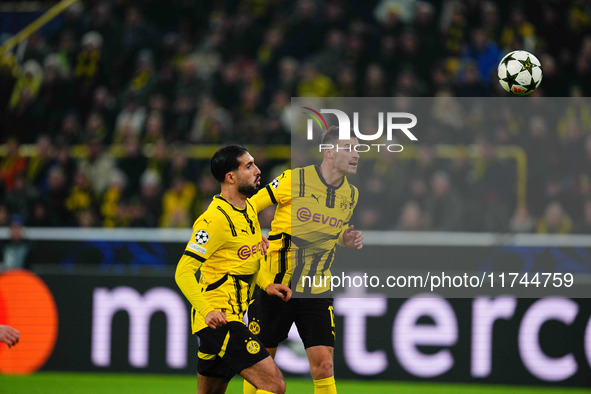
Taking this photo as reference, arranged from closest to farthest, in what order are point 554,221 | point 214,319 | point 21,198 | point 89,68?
1. point 214,319
2. point 554,221
3. point 21,198
4. point 89,68

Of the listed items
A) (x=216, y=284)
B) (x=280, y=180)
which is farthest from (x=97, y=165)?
(x=216, y=284)

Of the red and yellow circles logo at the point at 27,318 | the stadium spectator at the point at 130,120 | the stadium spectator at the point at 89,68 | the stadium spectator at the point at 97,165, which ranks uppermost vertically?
the stadium spectator at the point at 89,68

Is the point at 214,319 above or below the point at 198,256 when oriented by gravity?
below

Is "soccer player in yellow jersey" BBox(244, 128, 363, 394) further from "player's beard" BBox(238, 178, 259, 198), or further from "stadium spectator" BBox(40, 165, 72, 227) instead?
"stadium spectator" BBox(40, 165, 72, 227)

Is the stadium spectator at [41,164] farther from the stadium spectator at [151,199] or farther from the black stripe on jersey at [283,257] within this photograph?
the black stripe on jersey at [283,257]

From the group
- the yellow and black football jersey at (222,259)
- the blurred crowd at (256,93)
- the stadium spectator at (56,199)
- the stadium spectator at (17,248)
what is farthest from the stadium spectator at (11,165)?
the yellow and black football jersey at (222,259)

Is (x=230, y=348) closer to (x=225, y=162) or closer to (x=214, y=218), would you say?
(x=214, y=218)

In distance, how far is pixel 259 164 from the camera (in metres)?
10.8

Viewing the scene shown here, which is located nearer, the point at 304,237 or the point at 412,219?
the point at 304,237

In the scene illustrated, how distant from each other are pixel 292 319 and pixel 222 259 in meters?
1.09

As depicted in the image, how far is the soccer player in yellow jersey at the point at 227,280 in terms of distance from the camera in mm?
5301

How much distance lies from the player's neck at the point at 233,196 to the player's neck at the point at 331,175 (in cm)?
98

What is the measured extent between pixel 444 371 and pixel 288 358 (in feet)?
5.72

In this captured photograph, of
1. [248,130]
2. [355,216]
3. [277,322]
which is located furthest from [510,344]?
[248,130]
